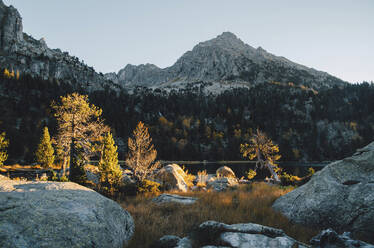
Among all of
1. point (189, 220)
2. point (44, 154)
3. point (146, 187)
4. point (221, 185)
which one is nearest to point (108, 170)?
point (146, 187)

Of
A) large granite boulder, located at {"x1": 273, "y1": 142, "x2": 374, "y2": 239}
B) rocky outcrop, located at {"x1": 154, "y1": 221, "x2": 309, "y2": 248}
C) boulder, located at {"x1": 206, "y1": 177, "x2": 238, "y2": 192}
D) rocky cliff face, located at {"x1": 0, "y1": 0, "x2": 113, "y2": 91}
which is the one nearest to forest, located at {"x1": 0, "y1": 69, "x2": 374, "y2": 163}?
rocky cliff face, located at {"x1": 0, "y1": 0, "x2": 113, "y2": 91}

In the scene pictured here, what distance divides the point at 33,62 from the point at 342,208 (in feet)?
702

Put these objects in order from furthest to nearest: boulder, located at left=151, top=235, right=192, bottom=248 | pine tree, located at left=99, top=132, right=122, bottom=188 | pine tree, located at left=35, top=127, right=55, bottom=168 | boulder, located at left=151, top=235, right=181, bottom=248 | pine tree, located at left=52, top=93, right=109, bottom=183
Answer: pine tree, located at left=35, top=127, right=55, bottom=168, pine tree, located at left=52, top=93, right=109, bottom=183, pine tree, located at left=99, top=132, right=122, bottom=188, boulder, located at left=151, top=235, right=181, bottom=248, boulder, located at left=151, top=235, right=192, bottom=248

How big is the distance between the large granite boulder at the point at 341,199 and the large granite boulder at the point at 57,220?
6.20 m

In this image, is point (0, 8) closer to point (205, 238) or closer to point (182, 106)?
point (182, 106)

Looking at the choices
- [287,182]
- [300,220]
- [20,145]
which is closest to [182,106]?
[20,145]

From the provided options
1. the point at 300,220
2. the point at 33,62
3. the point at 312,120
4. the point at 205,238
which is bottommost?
the point at 300,220

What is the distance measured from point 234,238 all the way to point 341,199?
4765 millimetres

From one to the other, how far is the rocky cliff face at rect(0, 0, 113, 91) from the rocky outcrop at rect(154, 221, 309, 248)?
176m

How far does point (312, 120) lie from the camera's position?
129500 millimetres

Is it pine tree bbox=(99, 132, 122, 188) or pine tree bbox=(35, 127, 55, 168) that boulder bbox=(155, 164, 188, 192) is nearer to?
pine tree bbox=(99, 132, 122, 188)

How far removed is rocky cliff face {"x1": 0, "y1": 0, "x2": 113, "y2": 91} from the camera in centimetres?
15075

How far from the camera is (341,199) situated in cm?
613

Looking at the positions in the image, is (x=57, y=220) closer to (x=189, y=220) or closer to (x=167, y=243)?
(x=167, y=243)
